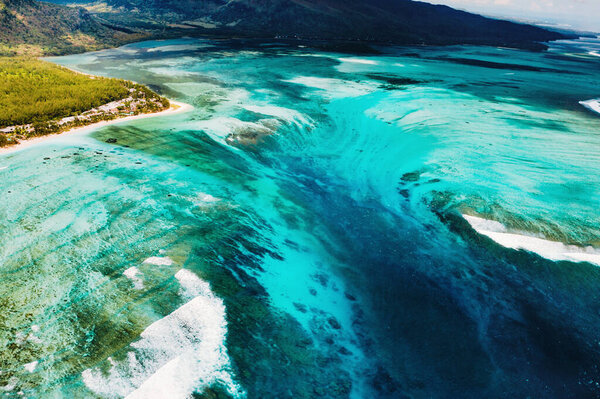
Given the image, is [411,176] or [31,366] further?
[411,176]

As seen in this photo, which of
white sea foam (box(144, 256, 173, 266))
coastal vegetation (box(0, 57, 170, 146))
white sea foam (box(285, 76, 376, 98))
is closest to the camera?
white sea foam (box(144, 256, 173, 266))

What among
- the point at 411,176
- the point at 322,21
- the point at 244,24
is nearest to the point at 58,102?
the point at 411,176

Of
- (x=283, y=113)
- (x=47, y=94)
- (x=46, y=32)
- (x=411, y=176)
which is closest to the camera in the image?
(x=411, y=176)

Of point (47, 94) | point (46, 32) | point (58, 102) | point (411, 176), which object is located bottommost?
point (411, 176)

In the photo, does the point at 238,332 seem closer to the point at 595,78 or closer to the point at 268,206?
the point at 268,206

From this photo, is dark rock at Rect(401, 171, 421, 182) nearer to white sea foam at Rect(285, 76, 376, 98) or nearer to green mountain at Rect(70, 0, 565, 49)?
white sea foam at Rect(285, 76, 376, 98)

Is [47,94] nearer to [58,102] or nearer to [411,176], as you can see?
[58,102]

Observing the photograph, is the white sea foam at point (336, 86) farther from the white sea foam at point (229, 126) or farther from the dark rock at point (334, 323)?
the dark rock at point (334, 323)

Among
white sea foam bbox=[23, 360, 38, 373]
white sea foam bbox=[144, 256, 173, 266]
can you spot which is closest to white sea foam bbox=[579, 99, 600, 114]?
white sea foam bbox=[144, 256, 173, 266]
